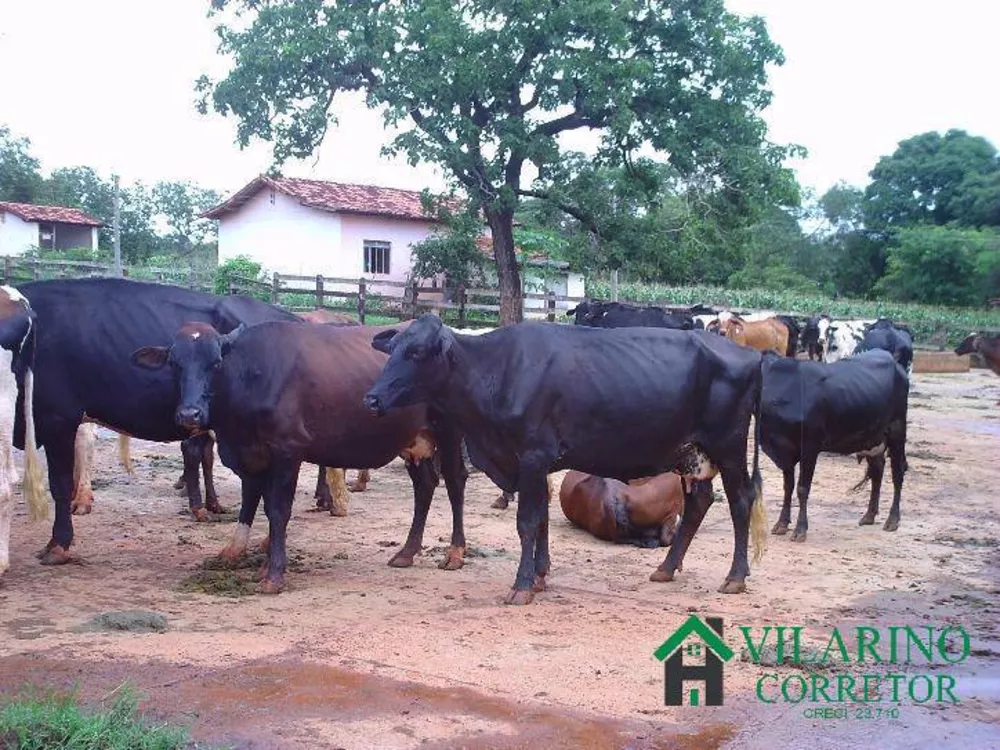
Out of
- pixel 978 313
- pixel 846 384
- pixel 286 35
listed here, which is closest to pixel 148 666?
pixel 846 384

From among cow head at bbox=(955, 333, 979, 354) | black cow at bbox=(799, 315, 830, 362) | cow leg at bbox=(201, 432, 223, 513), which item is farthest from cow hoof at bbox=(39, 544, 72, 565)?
cow head at bbox=(955, 333, 979, 354)

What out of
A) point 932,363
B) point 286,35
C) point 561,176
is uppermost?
point 286,35

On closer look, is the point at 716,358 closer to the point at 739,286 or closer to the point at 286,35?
the point at 286,35

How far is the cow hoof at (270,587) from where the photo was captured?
22.7 feet

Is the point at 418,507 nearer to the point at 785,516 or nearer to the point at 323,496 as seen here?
the point at 323,496

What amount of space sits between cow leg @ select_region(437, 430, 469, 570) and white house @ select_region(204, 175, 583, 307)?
25.4m

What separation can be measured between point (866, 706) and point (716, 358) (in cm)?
294

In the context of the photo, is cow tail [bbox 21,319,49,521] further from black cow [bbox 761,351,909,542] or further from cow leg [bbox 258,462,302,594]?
black cow [bbox 761,351,909,542]

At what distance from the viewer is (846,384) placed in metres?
9.97

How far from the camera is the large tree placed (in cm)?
1955

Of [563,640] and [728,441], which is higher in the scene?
[728,441]

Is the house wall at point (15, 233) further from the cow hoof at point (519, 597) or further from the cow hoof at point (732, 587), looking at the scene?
the cow hoof at point (732, 587)

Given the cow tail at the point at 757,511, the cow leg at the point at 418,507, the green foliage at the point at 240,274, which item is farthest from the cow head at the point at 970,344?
the cow leg at the point at 418,507

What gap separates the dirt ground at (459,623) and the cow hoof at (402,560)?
9cm
